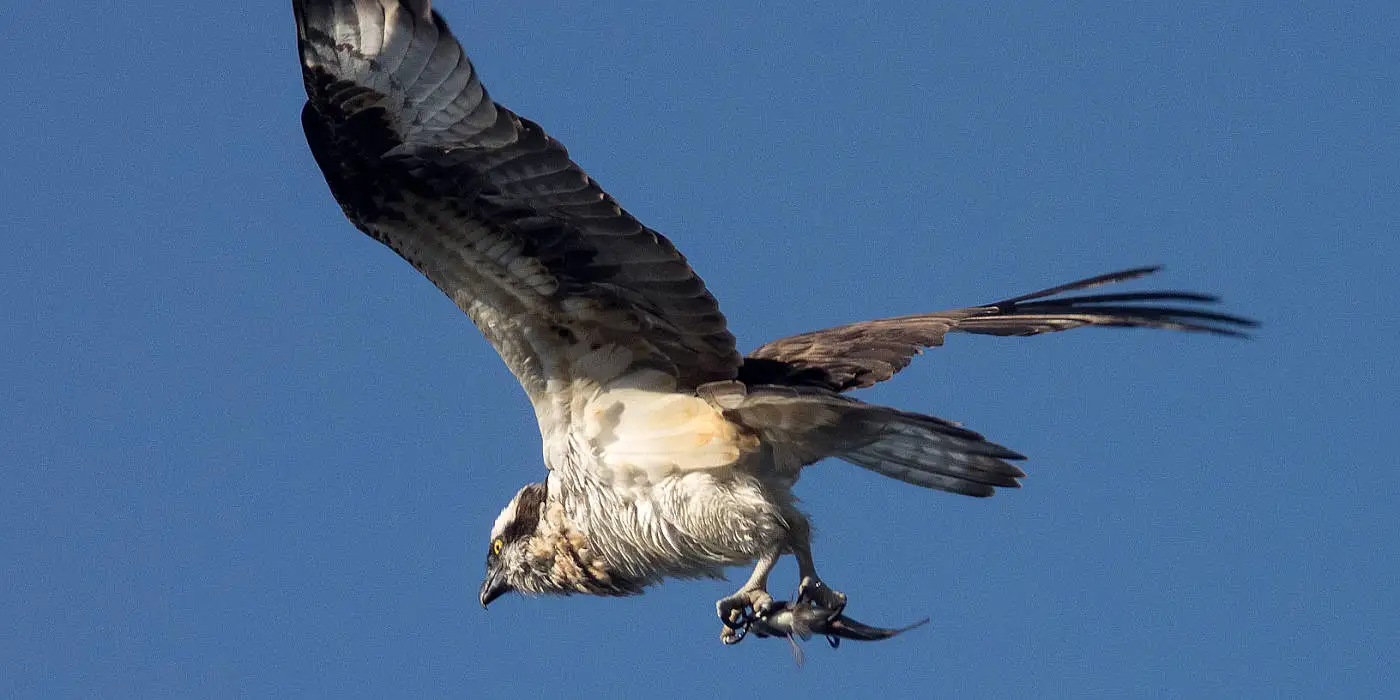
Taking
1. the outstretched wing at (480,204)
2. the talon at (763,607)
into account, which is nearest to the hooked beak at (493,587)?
the outstretched wing at (480,204)

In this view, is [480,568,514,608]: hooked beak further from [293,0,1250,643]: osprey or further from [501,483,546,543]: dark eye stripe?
[501,483,546,543]: dark eye stripe

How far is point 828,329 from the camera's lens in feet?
28.8

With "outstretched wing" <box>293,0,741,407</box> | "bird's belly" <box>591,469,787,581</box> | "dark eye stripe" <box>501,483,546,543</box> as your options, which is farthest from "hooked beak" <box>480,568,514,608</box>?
"outstretched wing" <box>293,0,741,407</box>

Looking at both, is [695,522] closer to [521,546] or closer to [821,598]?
[821,598]

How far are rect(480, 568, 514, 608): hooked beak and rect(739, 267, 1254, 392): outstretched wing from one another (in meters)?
1.58

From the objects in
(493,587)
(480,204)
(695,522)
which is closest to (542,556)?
(493,587)

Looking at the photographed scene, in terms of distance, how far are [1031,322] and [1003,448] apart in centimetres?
137

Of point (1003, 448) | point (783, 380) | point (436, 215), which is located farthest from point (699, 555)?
point (436, 215)

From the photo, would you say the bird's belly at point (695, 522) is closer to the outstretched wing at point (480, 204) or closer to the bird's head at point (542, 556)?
the bird's head at point (542, 556)

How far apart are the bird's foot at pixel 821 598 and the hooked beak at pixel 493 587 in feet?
5.72

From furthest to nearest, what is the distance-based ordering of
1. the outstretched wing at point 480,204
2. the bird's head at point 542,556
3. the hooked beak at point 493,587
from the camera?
the hooked beak at point 493,587 < the bird's head at point 542,556 < the outstretched wing at point 480,204

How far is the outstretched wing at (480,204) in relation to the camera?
6.34 m

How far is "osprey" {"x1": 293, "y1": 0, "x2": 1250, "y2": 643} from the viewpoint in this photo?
6387mm

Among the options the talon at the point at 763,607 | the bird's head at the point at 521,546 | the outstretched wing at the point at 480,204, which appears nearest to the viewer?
the outstretched wing at the point at 480,204
